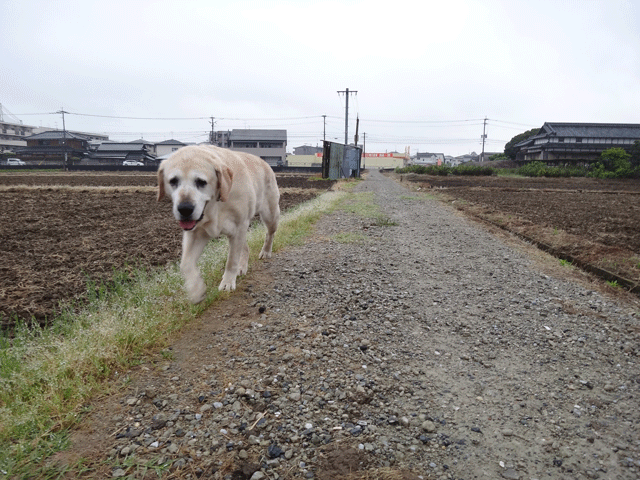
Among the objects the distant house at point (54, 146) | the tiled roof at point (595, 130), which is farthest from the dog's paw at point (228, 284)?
the distant house at point (54, 146)

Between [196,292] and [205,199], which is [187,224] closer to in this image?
[205,199]

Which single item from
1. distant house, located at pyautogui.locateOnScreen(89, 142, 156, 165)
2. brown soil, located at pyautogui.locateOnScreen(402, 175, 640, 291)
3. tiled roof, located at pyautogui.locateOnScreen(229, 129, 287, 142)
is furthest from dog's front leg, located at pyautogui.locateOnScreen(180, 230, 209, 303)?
tiled roof, located at pyautogui.locateOnScreen(229, 129, 287, 142)

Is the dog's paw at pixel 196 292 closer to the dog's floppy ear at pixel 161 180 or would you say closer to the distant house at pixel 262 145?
the dog's floppy ear at pixel 161 180

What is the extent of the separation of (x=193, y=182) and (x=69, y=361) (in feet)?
5.40

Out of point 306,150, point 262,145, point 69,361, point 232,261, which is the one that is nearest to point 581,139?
point 262,145

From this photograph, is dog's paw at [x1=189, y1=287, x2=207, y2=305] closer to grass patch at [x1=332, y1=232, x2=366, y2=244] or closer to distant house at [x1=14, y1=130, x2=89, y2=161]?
grass patch at [x1=332, y1=232, x2=366, y2=244]

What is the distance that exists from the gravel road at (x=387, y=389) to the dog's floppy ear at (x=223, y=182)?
42.5 inches

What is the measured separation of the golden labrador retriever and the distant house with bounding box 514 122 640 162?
5435 cm

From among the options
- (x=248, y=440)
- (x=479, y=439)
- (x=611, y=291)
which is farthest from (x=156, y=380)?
(x=611, y=291)

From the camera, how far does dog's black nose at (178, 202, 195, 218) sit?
3.28 meters

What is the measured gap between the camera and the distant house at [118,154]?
216ft

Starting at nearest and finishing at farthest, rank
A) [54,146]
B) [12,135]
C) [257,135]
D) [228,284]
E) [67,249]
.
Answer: [228,284], [67,249], [54,146], [257,135], [12,135]

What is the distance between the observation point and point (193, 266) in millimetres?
3668

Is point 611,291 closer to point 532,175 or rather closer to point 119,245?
point 119,245
